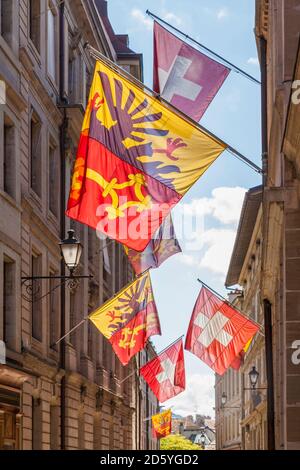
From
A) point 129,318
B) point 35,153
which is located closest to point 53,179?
point 35,153

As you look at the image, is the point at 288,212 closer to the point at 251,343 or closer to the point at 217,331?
the point at 217,331

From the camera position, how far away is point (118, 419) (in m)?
48.7

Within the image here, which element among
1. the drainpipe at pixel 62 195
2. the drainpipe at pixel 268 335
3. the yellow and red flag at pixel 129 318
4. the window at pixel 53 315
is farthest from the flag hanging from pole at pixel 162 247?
the drainpipe at pixel 268 335

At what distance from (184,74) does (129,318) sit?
10.8m

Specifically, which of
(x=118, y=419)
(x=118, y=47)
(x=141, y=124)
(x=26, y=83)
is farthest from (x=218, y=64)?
(x=118, y=47)

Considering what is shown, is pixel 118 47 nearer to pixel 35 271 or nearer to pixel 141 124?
pixel 35 271

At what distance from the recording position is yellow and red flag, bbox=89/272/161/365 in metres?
27.2

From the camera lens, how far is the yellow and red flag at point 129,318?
27.2 m

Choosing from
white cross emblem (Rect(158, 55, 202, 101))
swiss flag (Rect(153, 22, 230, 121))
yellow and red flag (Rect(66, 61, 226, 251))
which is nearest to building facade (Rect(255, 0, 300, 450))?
swiss flag (Rect(153, 22, 230, 121))

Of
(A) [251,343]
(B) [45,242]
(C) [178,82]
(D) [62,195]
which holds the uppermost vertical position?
(D) [62,195]

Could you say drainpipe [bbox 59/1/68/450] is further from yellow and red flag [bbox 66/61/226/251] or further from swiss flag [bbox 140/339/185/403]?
yellow and red flag [bbox 66/61/226/251]

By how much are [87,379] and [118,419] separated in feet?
42.5

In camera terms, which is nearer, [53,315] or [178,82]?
[178,82]

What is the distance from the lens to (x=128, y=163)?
621 inches
